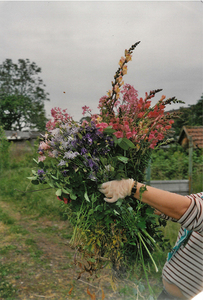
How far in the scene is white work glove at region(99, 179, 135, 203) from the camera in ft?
4.00

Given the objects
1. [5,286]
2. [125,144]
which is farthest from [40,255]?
[125,144]

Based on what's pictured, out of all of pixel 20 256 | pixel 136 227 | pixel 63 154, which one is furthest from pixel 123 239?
pixel 20 256

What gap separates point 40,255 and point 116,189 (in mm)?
3374

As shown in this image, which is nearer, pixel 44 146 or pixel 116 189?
pixel 116 189

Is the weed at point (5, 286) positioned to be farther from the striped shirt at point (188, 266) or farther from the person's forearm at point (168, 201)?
the person's forearm at point (168, 201)

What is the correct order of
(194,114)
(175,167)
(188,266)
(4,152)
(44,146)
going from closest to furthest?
(44,146)
(188,266)
(175,167)
(194,114)
(4,152)

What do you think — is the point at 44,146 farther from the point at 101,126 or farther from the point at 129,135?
the point at 129,135

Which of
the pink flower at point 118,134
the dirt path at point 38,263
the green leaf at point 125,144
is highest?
the pink flower at point 118,134

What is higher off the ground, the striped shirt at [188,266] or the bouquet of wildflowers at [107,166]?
the bouquet of wildflowers at [107,166]

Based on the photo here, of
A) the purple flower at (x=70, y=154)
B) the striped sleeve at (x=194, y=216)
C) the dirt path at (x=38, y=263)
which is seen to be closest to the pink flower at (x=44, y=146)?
the purple flower at (x=70, y=154)

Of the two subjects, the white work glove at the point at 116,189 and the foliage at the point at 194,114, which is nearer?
the white work glove at the point at 116,189

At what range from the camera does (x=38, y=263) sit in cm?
386

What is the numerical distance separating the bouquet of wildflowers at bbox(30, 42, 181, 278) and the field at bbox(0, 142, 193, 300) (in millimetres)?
166

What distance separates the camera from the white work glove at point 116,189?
122 cm
